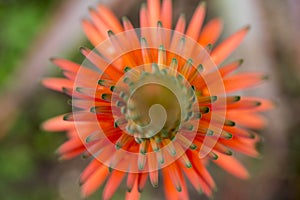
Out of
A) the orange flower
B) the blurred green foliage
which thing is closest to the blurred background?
the blurred green foliage

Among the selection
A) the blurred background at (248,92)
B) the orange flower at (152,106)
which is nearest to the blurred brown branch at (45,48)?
the blurred background at (248,92)

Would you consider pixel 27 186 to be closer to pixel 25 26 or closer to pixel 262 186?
pixel 25 26

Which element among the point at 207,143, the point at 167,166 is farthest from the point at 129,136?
the point at 207,143

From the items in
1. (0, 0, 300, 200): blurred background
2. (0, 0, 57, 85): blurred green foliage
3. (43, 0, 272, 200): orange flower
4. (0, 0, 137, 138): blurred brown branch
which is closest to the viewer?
(43, 0, 272, 200): orange flower

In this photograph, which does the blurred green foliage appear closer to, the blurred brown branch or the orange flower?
the blurred brown branch

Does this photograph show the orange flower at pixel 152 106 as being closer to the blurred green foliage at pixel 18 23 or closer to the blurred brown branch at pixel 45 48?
the blurred brown branch at pixel 45 48
